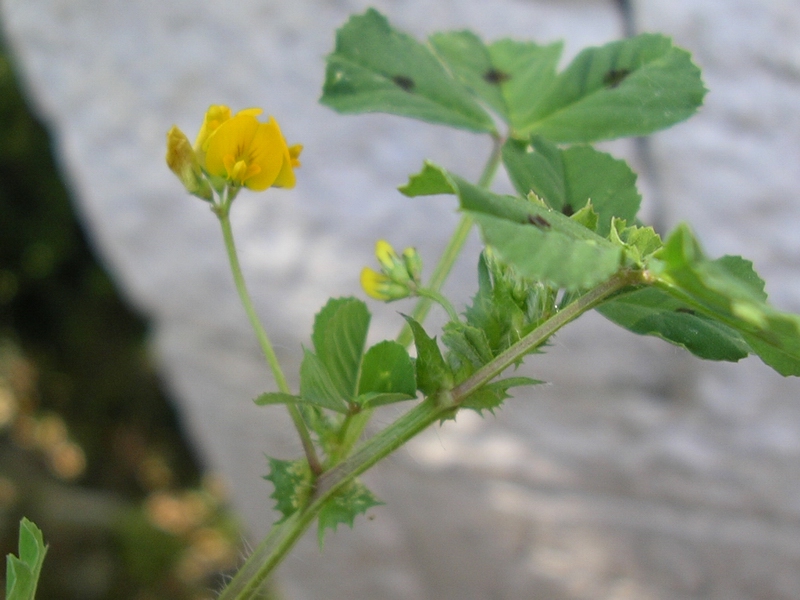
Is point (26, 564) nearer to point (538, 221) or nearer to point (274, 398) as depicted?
point (274, 398)

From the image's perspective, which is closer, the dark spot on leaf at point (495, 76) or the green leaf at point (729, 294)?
the green leaf at point (729, 294)

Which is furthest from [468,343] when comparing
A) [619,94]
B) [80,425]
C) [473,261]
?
[80,425]

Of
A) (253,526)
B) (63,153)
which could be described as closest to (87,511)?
(253,526)

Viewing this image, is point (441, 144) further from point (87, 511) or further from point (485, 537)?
point (87, 511)

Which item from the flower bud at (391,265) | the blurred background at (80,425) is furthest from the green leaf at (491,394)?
the blurred background at (80,425)

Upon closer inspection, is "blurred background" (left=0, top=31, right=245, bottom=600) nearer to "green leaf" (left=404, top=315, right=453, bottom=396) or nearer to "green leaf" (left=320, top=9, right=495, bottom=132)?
A: "green leaf" (left=320, top=9, right=495, bottom=132)

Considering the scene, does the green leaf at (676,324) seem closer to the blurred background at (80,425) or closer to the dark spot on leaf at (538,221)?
the dark spot on leaf at (538,221)
